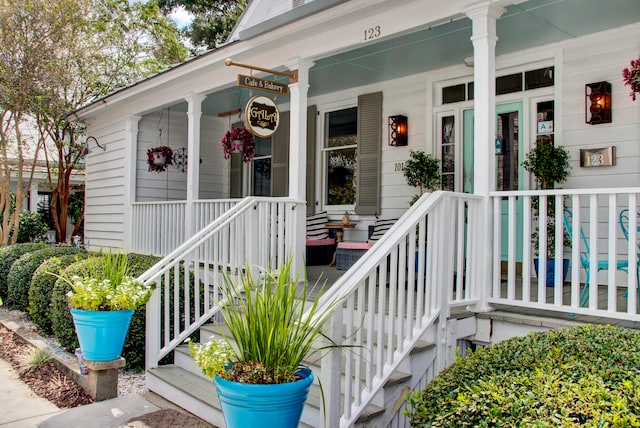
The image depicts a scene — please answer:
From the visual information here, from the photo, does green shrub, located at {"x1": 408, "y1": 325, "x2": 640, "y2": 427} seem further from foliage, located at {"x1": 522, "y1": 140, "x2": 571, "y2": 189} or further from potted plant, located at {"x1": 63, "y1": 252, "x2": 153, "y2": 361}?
foliage, located at {"x1": 522, "y1": 140, "x2": 571, "y2": 189}

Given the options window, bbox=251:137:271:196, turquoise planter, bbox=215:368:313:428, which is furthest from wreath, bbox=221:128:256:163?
turquoise planter, bbox=215:368:313:428

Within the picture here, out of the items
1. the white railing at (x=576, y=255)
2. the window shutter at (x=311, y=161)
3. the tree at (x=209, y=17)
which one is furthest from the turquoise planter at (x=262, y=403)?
the tree at (x=209, y=17)

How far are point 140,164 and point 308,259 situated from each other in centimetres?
374

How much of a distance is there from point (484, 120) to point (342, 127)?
3.84 m

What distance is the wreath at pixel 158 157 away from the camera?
8.84 m

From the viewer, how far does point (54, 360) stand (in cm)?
486

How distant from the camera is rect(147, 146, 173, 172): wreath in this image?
884 cm

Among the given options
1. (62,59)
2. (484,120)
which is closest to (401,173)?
(484,120)

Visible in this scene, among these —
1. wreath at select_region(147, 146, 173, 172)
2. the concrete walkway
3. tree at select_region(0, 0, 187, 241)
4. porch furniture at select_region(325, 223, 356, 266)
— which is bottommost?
the concrete walkway

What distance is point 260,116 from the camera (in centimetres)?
556

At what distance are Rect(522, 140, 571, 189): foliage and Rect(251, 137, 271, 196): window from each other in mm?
4700

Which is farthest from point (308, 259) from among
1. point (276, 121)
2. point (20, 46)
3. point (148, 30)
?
point (148, 30)

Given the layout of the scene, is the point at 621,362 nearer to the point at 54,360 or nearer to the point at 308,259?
the point at 54,360

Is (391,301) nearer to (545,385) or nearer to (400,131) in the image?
(545,385)
